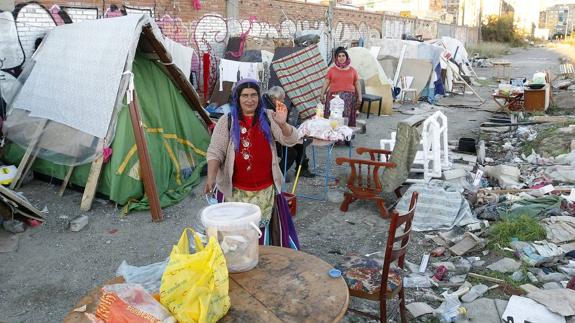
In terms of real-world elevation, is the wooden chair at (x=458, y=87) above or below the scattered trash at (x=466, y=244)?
above

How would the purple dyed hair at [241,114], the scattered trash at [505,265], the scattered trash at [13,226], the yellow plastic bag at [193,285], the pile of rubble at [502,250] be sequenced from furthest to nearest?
the scattered trash at [13,226] → the scattered trash at [505,265] → the pile of rubble at [502,250] → the purple dyed hair at [241,114] → the yellow plastic bag at [193,285]

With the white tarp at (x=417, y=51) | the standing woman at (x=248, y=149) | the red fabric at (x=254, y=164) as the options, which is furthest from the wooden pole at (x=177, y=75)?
the white tarp at (x=417, y=51)

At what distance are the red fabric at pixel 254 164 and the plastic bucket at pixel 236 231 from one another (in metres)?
0.92

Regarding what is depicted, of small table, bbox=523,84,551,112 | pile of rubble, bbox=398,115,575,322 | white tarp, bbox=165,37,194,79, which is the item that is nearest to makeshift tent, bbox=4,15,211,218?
white tarp, bbox=165,37,194,79

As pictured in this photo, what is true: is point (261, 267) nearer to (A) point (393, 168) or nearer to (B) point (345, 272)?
(B) point (345, 272)

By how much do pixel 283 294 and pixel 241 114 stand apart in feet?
4.86

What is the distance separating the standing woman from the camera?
3.28 m

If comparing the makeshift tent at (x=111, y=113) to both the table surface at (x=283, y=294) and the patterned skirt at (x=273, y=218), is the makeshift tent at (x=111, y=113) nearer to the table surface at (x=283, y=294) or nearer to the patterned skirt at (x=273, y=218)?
the patterned skirt at (x=273, y=218)

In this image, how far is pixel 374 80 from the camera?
41.8 feet

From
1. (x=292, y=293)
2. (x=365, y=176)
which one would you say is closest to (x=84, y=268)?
(x=292, y=293)

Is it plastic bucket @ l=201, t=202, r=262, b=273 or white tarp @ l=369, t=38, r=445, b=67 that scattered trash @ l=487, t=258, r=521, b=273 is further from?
white tarp @ l=369, t=38, r=445, b=67

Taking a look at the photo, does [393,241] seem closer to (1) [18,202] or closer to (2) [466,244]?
(2) [466,244]

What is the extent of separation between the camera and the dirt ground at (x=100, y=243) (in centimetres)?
395

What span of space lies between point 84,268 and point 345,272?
2609mm
